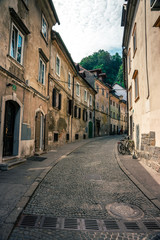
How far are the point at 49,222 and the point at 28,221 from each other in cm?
39

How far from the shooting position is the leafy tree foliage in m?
48.9

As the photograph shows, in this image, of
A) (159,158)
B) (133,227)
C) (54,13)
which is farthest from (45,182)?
(54,13)

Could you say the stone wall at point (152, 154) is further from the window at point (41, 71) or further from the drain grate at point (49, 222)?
the window at point (41, 71)

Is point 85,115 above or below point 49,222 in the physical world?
above

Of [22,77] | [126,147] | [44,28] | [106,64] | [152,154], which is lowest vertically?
[126,147]

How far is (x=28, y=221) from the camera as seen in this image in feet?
9.77

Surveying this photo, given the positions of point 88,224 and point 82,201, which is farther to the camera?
point 82,201

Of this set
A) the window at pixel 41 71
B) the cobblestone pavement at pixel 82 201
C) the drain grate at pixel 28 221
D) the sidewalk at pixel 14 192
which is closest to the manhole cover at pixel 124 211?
the cobblestone pavement at pixel 82 201

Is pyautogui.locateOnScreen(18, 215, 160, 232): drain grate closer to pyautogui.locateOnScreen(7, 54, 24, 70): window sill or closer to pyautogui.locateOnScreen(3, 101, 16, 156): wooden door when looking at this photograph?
pyautogui.locateOnScreen(3, 101, 16, 156): wooden door

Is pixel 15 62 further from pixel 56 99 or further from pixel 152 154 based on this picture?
pixel 152 154

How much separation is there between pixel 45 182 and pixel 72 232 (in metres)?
2.72

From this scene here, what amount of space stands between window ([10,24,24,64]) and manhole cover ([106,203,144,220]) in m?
7.25

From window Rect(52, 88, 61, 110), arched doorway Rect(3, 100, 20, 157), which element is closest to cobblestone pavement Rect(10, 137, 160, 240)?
arched doorway Rect(3, 100, 20, 157)

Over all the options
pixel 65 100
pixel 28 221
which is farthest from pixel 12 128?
pixel 65 100
